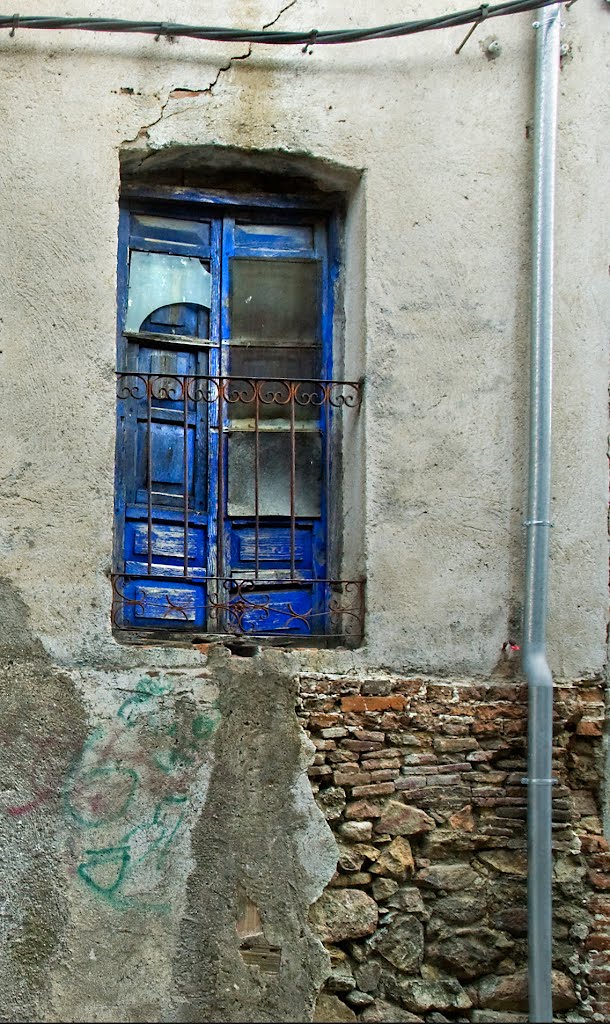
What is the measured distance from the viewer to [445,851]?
5023mm

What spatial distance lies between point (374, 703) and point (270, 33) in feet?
8.83

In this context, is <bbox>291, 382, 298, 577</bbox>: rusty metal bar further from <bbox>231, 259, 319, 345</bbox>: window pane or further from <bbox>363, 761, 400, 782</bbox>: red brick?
<bbox>363, 761, 400, 782</bbox>: red brick

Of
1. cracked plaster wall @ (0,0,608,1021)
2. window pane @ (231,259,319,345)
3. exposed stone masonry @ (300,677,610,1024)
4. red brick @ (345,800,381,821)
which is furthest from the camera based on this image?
window pane @ (231,259,319,345)

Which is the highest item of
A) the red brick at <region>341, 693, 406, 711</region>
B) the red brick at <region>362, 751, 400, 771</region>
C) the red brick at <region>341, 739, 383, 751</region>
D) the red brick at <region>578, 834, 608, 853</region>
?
the red brick at <region>341, 693, 406, 711</region>

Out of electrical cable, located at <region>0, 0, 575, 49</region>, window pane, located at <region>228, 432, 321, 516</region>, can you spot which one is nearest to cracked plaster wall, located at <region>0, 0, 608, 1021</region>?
electrical cable, located at <region>0, 0, 575, 49</region>

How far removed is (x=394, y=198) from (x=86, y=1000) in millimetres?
3328

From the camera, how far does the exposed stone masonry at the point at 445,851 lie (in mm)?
4875

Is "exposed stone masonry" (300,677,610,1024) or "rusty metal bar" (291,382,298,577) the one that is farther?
"rusty metal bar" (291,382,298,577)

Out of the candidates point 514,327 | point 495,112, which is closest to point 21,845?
point 514,327

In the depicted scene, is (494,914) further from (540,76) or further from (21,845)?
(540,76)

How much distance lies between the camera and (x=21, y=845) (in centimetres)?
475

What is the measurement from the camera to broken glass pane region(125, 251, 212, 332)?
545cm

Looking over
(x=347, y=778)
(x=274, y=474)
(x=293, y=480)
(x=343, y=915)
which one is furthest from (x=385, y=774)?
(x=274, y=474)

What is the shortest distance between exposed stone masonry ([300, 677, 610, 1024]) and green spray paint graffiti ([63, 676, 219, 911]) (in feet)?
1.59
